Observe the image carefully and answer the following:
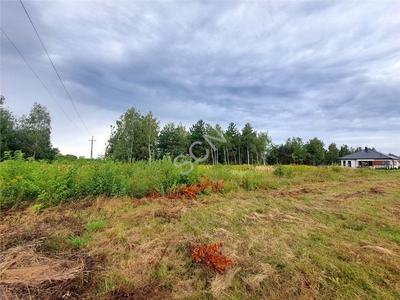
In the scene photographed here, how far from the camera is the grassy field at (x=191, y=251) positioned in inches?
74.4

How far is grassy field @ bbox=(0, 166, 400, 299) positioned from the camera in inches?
74.4

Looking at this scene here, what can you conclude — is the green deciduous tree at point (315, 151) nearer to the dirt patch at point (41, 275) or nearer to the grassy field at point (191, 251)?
the grassy field at point (191, 251)

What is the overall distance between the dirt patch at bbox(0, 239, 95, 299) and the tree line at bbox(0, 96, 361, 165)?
13.9 m

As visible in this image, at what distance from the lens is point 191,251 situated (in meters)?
2.66

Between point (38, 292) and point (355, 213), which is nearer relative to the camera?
point (38, 292)

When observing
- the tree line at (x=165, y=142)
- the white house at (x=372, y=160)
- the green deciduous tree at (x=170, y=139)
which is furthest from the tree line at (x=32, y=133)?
the white house at (x=372, y=160)

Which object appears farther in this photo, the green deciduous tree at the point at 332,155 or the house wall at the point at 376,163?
the green deciduous tree at the point at 332,155

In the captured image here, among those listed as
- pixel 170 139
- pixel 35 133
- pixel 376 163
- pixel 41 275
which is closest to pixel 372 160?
pixel 376 163

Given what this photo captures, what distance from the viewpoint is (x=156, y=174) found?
6.69m

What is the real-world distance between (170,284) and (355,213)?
15.5 ft

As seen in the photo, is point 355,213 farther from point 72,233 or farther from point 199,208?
point 72,233

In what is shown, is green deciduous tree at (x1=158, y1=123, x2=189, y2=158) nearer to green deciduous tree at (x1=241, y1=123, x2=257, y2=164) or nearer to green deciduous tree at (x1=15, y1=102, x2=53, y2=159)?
green deciduous tree at (x1=241, y1=123, x2=257, y2=164)

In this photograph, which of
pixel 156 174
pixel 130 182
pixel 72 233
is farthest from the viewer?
pixel 156 174

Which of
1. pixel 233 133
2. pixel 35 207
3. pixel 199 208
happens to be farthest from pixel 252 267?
pixel 233 133
